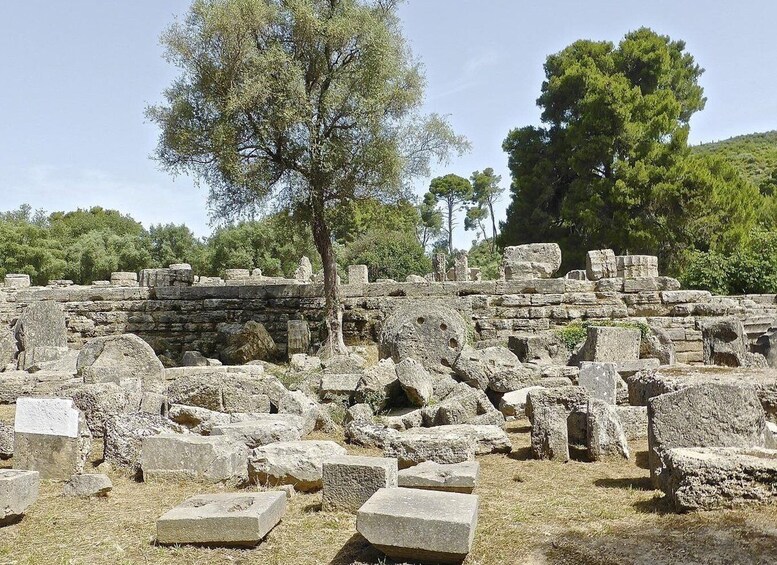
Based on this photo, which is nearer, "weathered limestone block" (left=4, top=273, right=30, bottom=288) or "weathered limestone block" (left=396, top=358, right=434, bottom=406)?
"weathered limestone block" (left=396, top=358, right=434, bottom=406)

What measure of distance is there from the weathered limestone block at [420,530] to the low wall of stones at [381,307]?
10.0 m

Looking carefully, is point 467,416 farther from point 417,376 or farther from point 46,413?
point 46,413

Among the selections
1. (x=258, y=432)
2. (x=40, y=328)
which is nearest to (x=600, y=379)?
(x=258, y=432)

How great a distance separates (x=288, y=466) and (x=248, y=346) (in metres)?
8.68

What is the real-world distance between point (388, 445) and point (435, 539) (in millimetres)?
2229

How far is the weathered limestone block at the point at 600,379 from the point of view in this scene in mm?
8453

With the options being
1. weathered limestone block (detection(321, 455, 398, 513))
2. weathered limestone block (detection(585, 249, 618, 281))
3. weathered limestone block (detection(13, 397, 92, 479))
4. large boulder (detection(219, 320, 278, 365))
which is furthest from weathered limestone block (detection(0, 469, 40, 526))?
weathered limestone block (detection(585, 249, 618, 281))

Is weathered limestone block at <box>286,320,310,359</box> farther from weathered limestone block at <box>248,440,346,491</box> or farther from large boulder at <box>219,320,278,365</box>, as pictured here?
weathered limestone block at <box>248,440,346,491</box>

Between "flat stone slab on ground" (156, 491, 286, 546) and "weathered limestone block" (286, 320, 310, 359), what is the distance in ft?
32.7

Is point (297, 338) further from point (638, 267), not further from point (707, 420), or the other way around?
point (707, 420)

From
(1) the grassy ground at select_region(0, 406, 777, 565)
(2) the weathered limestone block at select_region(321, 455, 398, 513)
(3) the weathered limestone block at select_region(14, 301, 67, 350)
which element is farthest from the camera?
(3) the weathered limestone block at select_region(14, 301, 67, 350)

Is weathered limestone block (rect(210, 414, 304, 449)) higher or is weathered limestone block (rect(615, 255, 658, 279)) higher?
weathered limestone block (rect(615, 255, 658, 279))

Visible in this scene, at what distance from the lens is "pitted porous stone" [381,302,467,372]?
1050 cm

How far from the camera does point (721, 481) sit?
4633mm
